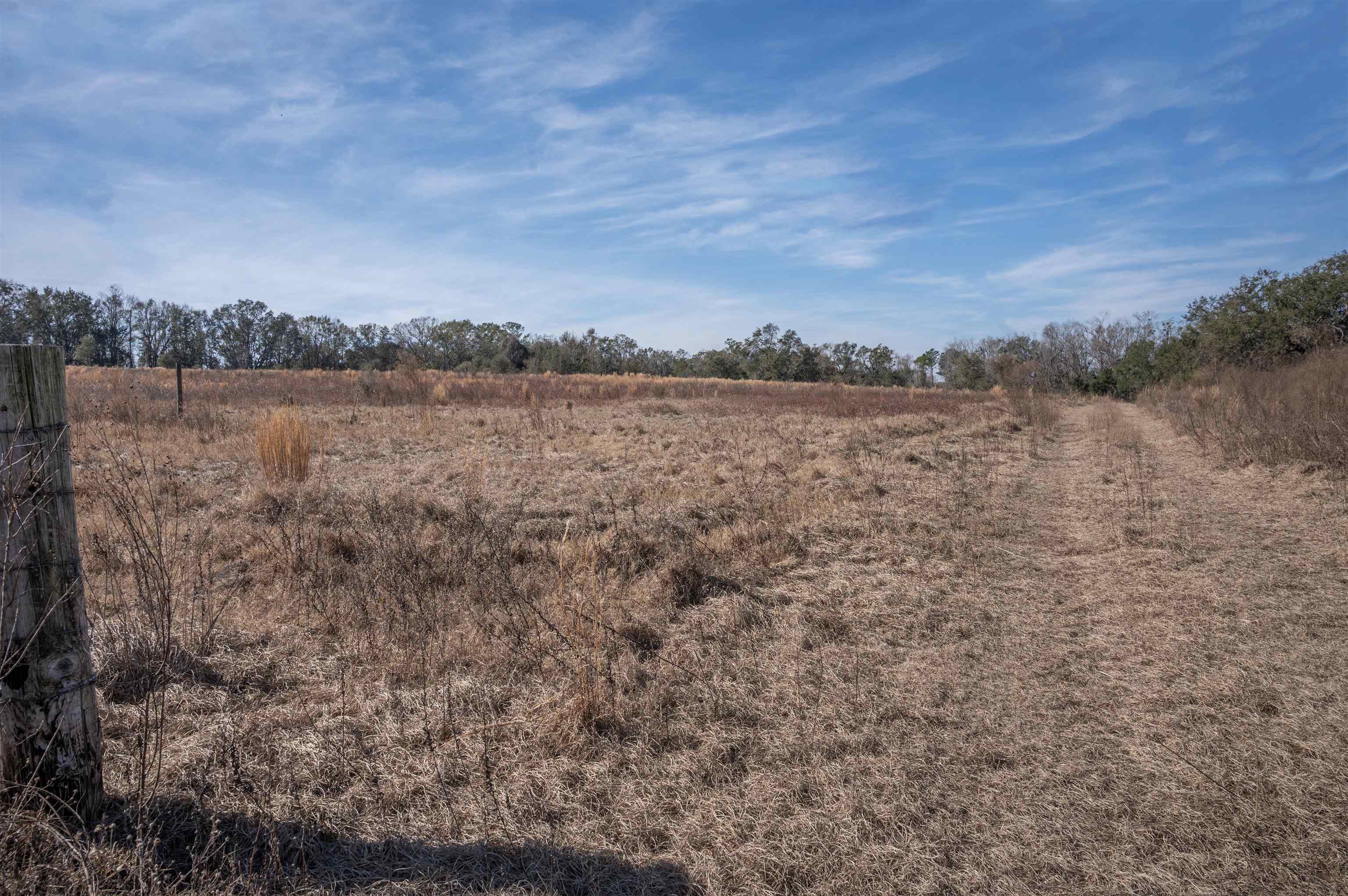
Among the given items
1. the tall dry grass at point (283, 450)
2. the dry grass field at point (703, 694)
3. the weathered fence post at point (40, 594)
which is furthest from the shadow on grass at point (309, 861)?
the tall dry grass at point (283, 450)

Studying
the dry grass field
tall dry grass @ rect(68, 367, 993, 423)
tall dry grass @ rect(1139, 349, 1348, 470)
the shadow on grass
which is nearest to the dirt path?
the dry grass field

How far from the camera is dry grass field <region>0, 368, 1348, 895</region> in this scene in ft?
7.51

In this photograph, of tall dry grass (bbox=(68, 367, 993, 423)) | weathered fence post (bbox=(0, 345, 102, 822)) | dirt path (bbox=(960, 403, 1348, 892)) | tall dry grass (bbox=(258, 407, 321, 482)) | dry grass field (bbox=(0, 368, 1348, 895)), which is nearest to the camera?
weathered fence post (bbox=(0, 345, 102, 822))

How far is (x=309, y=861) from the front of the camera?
7.33ft

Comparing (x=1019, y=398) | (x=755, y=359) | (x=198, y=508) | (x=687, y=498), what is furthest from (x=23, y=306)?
(x=755, y=359)

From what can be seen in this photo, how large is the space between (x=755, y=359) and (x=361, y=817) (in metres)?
70.0

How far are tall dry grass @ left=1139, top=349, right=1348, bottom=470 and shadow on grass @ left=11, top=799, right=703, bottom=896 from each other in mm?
10522

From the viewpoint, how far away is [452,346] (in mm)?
76000

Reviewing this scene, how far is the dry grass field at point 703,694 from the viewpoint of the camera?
229cm

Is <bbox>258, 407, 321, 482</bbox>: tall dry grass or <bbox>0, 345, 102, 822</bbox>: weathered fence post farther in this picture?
<bbox>258, 407, 321, 482</bbox>: tall dry grass

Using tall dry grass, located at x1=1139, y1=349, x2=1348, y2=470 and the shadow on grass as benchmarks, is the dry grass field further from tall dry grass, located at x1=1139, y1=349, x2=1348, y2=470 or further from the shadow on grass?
tall dry grass, located at x1=1139, y1=349, x2=1348, y2=470

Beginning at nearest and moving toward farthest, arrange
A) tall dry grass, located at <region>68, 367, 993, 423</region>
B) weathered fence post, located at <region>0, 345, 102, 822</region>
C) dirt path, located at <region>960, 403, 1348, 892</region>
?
1. weathered fence post, located at <region>0, 345, 102, 822</region>
2. dirt path, located at <region>960, 403, 1348, 892</region>
3. tall dry grass, located at <region>68, 367, 993, 423</region>

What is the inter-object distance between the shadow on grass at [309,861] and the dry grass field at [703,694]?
0.01 meters

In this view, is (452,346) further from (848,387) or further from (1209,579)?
(1209,579)
